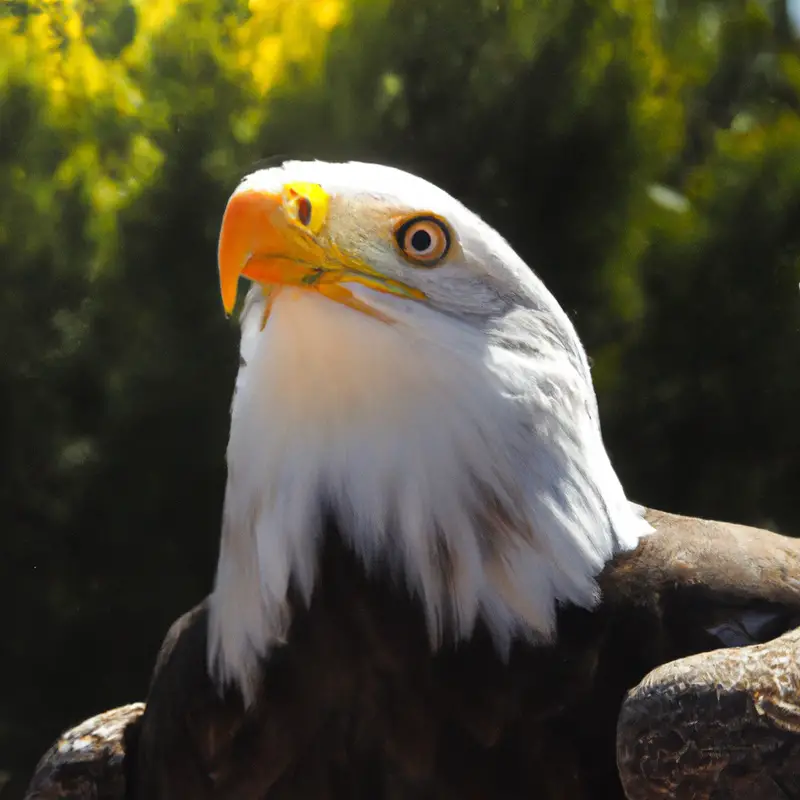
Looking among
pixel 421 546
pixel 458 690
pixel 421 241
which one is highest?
pixel 421 241

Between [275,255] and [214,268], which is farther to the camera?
[214,268]

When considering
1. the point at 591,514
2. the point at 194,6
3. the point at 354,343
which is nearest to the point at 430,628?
the point at 591,514

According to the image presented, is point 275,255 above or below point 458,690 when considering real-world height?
above

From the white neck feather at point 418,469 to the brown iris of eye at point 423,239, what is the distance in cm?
8

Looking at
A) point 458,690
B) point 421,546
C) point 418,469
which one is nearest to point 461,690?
point 458,690

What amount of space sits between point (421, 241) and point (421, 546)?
48cm

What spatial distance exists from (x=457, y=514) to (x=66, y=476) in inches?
80.1

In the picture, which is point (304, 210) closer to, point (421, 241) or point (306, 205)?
point (306, 205)

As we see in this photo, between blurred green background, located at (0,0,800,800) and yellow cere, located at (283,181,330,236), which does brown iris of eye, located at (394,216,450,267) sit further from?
blurred green background, located at (0,0,800,800)

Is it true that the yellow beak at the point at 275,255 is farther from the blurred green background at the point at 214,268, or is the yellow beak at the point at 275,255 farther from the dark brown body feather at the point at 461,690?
the blurred green background at the point at 214,268

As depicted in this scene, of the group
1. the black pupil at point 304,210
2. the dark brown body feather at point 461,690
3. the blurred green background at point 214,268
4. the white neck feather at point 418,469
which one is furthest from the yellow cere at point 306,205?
the blurred green background at point 214,268

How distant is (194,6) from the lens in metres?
3.36

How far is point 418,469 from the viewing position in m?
1.59

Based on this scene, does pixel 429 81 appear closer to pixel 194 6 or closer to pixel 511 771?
pixel 194 6
